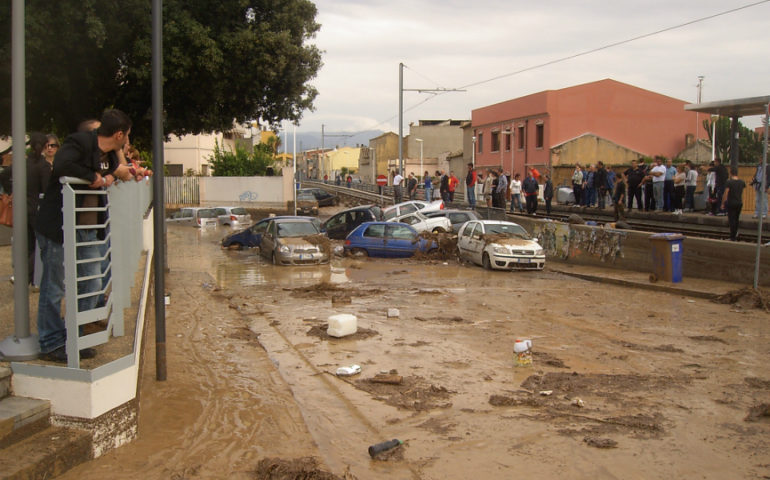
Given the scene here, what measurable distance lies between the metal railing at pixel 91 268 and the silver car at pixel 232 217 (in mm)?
31352

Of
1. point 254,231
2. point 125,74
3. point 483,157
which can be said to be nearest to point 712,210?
point 254,231

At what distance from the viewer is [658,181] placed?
24359mm

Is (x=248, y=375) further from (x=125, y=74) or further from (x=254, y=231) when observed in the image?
(x=254, y=231)

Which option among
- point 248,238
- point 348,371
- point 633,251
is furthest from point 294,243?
point 348,371

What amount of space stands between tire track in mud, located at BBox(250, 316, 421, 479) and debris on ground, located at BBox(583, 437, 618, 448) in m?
1.76

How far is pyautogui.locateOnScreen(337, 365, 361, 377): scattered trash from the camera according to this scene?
866cm

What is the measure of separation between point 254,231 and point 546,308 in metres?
15.2

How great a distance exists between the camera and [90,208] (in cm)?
505

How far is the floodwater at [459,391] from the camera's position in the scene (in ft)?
19.1

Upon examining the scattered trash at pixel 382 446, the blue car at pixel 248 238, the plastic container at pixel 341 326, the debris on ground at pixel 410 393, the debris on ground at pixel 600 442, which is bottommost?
the debris on ground at pixel 600 442

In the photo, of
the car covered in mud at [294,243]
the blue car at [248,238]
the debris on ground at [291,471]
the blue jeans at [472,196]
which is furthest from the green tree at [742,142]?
the debris on ground at [291,471]

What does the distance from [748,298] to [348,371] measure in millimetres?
9971

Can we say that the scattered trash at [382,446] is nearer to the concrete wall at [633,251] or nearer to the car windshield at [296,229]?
the concrete wall at [633,251]

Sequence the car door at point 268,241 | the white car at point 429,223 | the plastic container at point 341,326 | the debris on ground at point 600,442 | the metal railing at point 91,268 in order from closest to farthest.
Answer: the metal railing at point 91,268
the debris on ground at point 600,442
the plastic container at point 341,326
the car door at point 268,241
the white car at point 429,223
